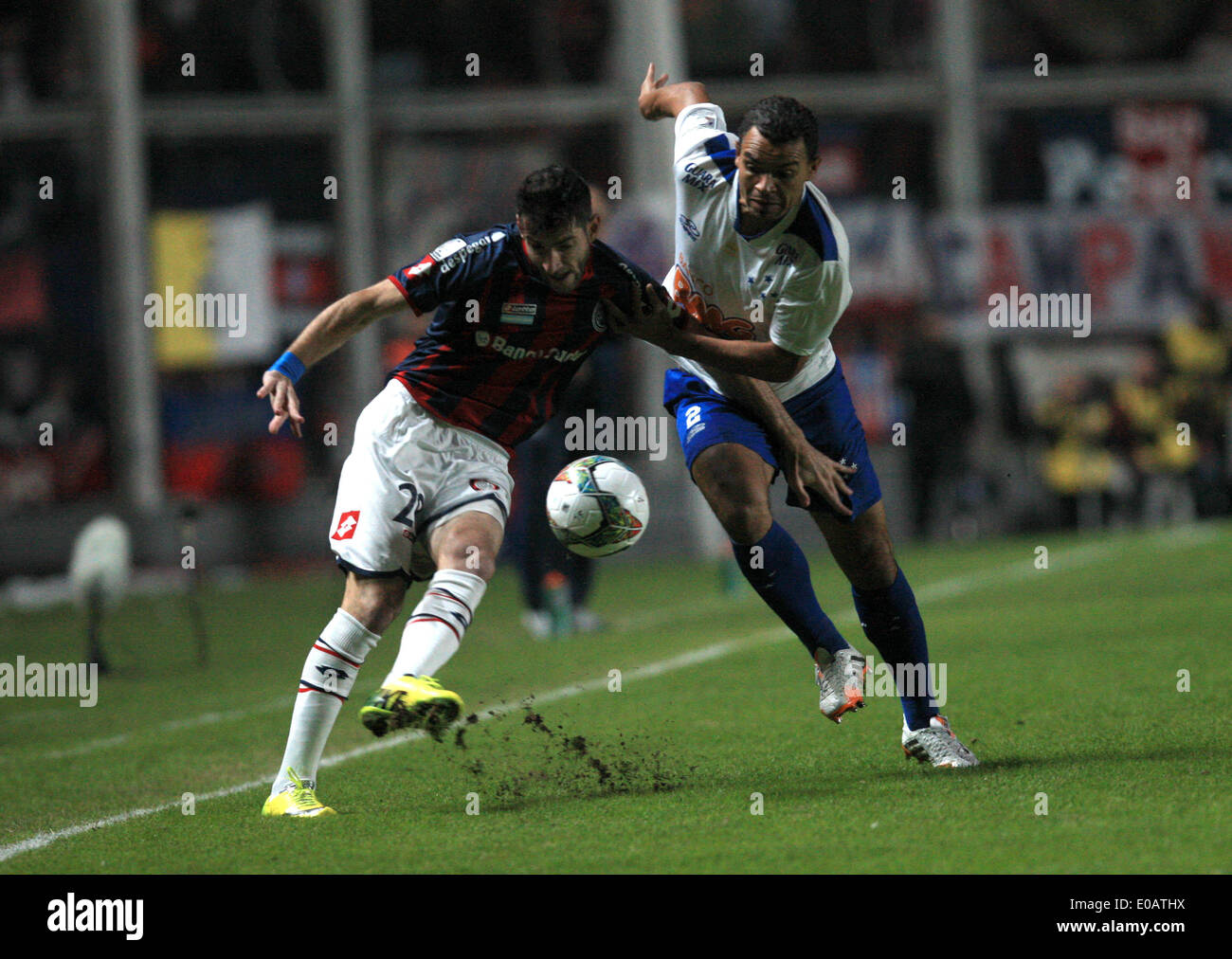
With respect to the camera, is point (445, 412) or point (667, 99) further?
point (667, 99)

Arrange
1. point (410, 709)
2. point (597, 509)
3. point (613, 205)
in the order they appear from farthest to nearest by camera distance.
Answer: point (613, 205) → point (597, 509) → point (410, 709)

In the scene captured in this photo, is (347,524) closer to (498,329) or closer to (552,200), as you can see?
(498,329)

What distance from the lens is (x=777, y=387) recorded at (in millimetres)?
5883

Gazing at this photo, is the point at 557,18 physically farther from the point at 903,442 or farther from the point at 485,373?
the point at 485,373

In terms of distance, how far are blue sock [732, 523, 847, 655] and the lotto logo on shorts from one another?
48.3 inches

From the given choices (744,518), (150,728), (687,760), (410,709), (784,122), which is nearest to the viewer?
(410,709)

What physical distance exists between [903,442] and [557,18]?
6483 millimetres

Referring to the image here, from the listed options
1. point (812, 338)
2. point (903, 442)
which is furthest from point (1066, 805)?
point (903, 442)

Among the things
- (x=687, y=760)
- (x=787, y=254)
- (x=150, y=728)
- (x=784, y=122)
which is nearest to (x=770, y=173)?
(x=784, y=122)

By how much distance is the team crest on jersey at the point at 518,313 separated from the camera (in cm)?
547

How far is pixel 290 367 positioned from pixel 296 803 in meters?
1.33

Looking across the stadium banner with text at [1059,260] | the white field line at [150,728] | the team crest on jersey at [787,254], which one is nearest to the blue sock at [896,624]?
the team crest on jersey at [787,254]

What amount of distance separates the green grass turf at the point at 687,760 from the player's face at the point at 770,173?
1.79m

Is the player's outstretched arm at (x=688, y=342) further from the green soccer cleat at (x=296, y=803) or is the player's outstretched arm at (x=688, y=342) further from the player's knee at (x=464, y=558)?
the green soccer cleat at (x=296, y=803)
